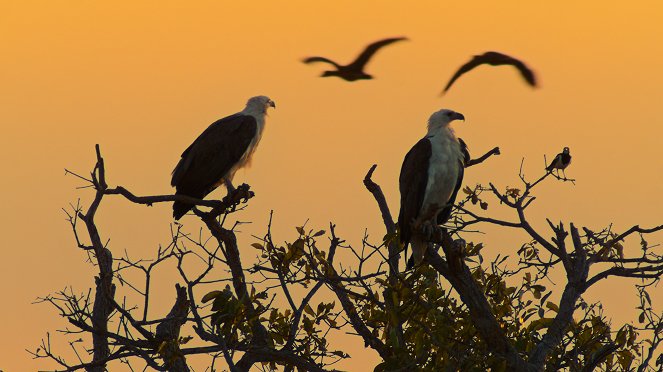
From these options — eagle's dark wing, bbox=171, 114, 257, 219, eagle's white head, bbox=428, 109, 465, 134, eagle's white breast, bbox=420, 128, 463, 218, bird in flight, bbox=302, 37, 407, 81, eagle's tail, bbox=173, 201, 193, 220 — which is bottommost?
bird in flight, bbox=302, 37, 407, 81

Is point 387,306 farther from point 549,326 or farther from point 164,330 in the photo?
point 164,330

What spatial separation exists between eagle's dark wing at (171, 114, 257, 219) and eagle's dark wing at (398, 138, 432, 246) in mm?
3084

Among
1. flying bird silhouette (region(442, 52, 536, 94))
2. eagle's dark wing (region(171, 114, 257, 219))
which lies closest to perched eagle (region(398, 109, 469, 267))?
eagle's dark wing (region(171, 114, 257, 219))

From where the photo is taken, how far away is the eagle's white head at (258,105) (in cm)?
1422

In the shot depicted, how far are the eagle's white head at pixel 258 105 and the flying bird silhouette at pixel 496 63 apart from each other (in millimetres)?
7950

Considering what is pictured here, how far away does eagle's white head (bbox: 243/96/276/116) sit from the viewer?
14.2 metres

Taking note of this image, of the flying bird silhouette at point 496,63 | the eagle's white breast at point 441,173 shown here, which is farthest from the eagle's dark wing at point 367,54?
the eagle's white breast at point 441,173

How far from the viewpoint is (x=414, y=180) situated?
10.5 meters

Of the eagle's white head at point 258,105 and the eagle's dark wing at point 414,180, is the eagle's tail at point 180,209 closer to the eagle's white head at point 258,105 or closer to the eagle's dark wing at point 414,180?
the eagle's white head at point 258,105

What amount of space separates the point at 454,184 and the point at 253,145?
373 centimetres

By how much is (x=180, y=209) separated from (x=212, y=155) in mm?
1378

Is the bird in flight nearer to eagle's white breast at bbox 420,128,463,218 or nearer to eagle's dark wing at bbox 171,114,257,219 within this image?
eagle's white breast at bbox 420,128,463,218

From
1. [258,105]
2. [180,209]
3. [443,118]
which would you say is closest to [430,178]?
[443,118]

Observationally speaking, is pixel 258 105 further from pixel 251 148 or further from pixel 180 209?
pixel 180 209
